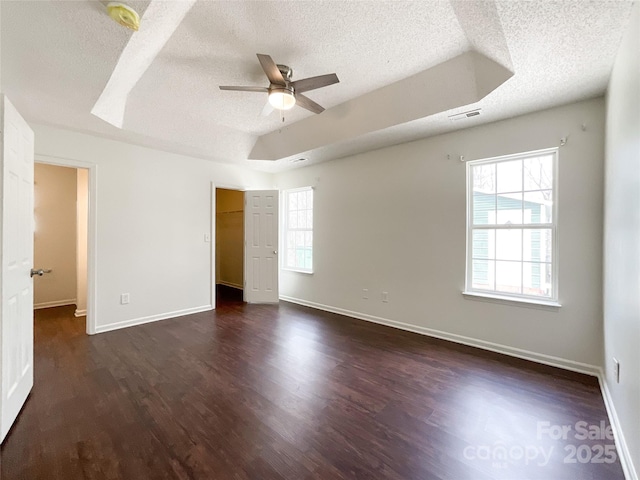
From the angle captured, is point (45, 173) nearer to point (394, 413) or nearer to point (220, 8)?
point (220, 8)

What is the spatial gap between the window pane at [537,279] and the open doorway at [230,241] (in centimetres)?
511

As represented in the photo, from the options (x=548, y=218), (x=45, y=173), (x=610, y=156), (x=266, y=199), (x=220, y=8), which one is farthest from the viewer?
(x=266, y=199)

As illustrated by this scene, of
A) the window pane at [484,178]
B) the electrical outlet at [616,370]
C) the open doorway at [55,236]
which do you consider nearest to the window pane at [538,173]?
the window pane at [484,178]

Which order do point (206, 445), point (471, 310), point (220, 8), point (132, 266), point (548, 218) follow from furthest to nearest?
point (132, 266) → point (471, 310) → point (548, 218) → point (220, 8) → point (206, 445)

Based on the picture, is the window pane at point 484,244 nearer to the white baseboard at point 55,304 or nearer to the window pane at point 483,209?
the window pane at point 483,209

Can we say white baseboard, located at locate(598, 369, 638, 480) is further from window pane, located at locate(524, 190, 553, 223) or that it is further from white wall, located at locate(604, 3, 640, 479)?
window pane, located at locate(524, 190, 553, 223)

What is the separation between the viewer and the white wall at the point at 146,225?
11.3ft

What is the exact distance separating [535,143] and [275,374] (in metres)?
3.36

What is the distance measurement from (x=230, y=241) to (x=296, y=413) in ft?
17.1

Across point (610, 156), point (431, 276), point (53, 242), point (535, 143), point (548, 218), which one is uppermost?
point (535, 143)

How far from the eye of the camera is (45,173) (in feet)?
14.9

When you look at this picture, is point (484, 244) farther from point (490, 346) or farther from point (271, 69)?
point (271, 69)

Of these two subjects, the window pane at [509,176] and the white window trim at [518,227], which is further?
the window pane at [509,176]

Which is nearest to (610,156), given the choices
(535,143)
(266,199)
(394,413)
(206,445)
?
(535,143)
